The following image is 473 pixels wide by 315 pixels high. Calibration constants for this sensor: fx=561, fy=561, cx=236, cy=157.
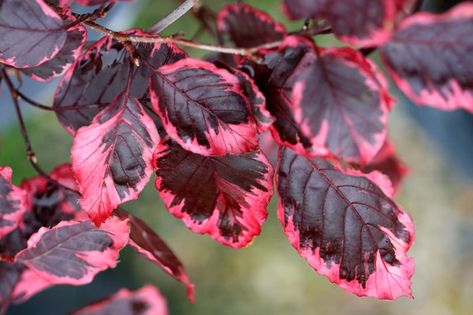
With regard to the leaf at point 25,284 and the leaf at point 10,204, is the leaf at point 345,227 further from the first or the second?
the leaf at point 25,284

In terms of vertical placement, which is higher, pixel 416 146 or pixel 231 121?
pixel 231 121

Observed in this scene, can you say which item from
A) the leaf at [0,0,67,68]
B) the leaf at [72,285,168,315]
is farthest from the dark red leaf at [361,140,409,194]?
the leaf at [0,0,67,68]

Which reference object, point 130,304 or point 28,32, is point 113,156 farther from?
point 130,304

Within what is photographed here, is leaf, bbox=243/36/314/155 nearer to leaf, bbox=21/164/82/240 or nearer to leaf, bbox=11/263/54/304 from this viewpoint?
leaf, bbox=21/164/82/240

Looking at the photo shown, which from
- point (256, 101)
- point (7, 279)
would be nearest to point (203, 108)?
point (256, 101)

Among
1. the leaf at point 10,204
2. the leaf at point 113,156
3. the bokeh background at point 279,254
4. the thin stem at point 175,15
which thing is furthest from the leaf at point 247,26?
the bokeh background at point 279,254

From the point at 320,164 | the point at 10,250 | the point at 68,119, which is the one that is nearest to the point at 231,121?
the point at 320,164

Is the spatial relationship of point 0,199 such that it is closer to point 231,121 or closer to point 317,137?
point 231,121
